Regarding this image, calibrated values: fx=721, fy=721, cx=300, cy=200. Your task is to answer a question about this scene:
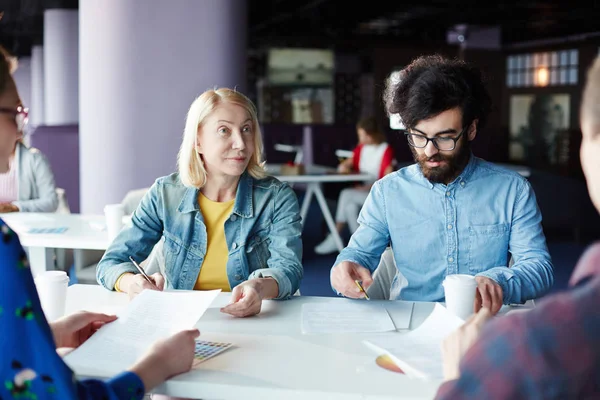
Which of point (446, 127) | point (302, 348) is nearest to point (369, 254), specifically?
point (446, 127)

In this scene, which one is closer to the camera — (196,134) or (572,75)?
(196,134)

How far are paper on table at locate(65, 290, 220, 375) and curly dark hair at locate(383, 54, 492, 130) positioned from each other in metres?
0.99

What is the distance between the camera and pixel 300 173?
7305mm

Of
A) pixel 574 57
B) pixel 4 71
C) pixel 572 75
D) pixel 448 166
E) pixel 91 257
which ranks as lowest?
pixel 91 257

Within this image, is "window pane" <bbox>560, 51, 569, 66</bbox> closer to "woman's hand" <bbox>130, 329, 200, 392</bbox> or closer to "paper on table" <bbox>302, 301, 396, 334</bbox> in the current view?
"paper on table" <bbox>302, 301, 396, 334</bbox>

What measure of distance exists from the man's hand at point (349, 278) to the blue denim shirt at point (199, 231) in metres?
0.23

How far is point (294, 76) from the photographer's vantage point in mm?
18578

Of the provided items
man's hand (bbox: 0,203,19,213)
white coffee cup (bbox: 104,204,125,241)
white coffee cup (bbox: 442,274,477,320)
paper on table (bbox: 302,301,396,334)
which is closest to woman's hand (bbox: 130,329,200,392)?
paper on table (bbox: 302,301,396,334)

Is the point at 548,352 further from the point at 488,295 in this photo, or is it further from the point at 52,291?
the point at 52,291

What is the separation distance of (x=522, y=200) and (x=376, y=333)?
0.84 metres

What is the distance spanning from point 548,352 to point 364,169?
23.6 feet

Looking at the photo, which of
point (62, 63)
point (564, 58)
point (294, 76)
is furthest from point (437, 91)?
point (294, 76)

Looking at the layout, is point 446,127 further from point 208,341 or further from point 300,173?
point 300,173

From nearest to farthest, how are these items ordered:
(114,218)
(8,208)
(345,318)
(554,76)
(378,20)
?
1. (345,318)
2. (114,218)
3. (8,208)
4. (554,76)
5. (378,20)
